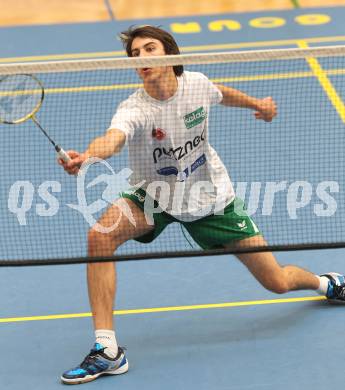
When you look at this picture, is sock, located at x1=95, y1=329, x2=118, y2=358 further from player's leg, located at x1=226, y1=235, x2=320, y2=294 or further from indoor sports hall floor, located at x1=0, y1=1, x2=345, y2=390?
player's leg, located at x1=226, y1=235, x2=320, y2=294

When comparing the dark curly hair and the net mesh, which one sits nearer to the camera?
the dark curly hair

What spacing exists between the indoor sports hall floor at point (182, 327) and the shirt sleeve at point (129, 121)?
1.36 metres

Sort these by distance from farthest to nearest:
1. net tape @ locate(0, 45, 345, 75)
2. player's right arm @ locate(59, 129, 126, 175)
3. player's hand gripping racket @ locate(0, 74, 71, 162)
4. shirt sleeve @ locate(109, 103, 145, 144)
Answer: player's hand gripping racket @ locate(0, 74, 71, 162) → shirt sleeve @ locate(109, 103, 145, 144) → net tape @ locate(0, 45, 345, 75) → player's right arm @ locate(59, 129, 126, 175)

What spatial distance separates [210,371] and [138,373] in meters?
0.44

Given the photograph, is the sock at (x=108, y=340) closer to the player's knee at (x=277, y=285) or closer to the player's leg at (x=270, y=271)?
the player's leg at (x=270, y=271)

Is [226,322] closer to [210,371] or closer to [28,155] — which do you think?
[210,371]

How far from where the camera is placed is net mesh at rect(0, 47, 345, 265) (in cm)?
618

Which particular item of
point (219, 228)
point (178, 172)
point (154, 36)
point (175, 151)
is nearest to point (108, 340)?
point (219, 228)

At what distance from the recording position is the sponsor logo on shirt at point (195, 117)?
6.12 meters

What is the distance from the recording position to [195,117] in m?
6.15

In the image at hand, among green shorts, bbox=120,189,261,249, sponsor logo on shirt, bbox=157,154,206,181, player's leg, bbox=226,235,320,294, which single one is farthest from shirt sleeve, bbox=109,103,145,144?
player's leg, bbox=226,235,320,294

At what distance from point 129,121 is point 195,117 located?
434mm
